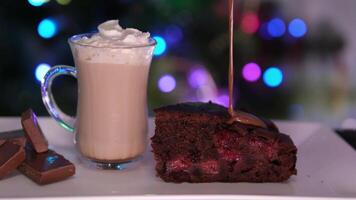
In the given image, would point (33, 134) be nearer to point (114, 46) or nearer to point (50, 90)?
point (50, 90)

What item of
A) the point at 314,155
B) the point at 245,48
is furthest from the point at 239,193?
the point at 245,48

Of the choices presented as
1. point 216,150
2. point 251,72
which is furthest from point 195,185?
point 251,72

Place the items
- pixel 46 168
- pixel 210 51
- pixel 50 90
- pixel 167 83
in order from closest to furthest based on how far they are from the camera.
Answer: pixel 46 168
pixel 50 90
pixel 210 51
pixel 167 83

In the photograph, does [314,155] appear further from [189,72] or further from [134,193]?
[189,72]

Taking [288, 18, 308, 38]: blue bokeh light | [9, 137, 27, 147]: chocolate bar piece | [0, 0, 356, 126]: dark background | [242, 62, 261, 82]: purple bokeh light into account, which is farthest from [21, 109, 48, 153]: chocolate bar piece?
[288, 18, 308, 38]: blue bokeh light

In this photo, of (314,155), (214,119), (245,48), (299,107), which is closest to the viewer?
(214,119)

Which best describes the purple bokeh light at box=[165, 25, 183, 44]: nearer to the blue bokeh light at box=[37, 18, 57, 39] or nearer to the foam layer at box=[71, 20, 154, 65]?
the blue bokeh light at box=[37, 18, 57, 39]
